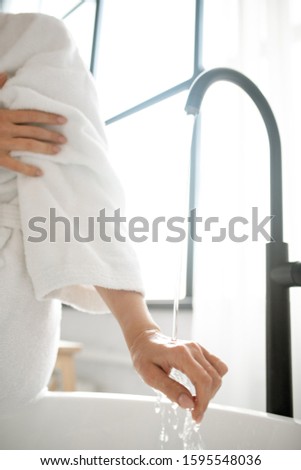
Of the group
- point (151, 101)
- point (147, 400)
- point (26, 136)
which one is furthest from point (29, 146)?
point (151, 101)

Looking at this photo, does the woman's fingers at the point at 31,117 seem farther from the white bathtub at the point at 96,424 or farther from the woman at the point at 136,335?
the white bathtub at the point at 96,424

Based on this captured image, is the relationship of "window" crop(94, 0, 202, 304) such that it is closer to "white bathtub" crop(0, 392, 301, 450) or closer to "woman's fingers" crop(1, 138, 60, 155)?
"white bathtub" crop(0, 392, 301, 450)

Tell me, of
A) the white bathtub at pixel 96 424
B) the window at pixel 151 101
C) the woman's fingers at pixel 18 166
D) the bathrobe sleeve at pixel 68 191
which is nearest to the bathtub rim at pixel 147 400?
the white bathtub at pixel 96 424

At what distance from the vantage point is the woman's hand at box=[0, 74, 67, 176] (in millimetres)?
561

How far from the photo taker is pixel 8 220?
574 mm

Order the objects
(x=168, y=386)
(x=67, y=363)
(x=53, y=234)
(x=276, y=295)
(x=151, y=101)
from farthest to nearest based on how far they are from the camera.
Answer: (x=151, y=101) → (x=67, y=363) → (x=276, y=295) → (x=53, y=234) → (x=168, y=386)

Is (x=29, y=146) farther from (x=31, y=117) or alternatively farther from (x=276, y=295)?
(x=276, y=295)

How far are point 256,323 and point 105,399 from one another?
1.48 feet

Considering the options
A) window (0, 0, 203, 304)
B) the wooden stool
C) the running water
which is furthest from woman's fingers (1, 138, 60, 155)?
the wooden stool
